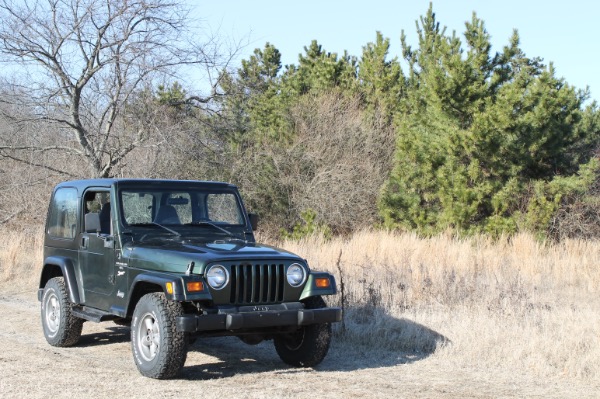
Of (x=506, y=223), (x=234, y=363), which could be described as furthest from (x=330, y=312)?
(x=506, y=223)

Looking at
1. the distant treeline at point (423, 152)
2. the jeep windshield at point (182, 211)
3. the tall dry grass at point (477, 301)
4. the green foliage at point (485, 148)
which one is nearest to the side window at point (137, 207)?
the jeep windshield at point (182, 211)

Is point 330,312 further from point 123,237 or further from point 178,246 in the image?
point 123,237

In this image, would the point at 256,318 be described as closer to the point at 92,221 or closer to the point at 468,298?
the point at 92,221

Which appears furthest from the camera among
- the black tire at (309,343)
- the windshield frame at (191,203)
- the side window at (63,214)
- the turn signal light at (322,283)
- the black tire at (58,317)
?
the side window at (63,214)

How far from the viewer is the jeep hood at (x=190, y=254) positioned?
7246mm

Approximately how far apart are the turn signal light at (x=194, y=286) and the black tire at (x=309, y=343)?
1192 millimetres

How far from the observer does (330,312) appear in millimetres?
7570

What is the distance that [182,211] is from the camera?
8.73 meters

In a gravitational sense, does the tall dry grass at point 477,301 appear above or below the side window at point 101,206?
below

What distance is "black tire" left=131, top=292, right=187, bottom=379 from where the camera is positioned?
23.1 feet

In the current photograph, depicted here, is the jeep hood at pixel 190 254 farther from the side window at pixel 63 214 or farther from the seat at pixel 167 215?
the side window at pixel 63 214

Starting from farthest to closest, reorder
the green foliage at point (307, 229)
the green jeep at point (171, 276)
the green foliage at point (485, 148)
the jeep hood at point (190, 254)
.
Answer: the green foliage at point (307, 229)
the green foliage at point (485, 148)
the jeep hood at point (190, 254)
the green jeep at point (171, 276)

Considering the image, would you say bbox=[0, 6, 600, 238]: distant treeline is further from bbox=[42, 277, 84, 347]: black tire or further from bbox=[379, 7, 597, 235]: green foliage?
bbox=[42, 277, 84, 347]: black tire

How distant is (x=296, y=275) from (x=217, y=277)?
849 millimetres
